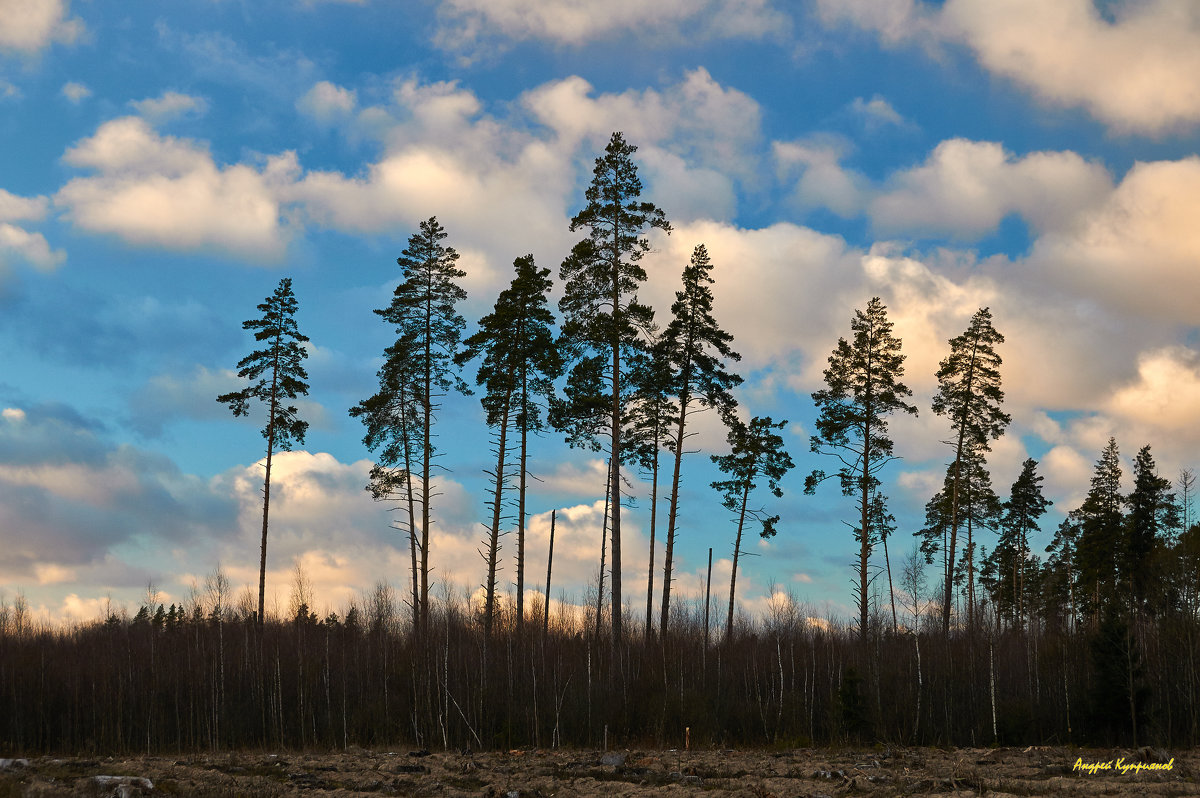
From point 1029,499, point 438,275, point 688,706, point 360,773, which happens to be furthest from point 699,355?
point 1029,499

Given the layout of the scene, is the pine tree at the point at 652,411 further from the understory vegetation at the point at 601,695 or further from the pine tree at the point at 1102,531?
the pine tree at the point at 1102,531

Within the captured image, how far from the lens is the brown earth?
50.4ft

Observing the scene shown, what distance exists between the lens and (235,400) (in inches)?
1660

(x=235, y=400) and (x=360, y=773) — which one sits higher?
(x=235, y=400)

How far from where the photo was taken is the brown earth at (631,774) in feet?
50.4

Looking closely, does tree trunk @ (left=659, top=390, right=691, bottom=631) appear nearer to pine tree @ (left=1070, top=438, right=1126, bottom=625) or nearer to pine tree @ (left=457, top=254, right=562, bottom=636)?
pine tree @ (left=457, top=254, right=562, bottom=636)

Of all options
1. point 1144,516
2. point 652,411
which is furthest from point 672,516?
point 1144,516

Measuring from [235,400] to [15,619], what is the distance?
1551 cm

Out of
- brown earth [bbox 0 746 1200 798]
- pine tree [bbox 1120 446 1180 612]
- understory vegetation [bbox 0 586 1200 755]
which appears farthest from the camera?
pine tree [bbox 1120 446 1180 612]

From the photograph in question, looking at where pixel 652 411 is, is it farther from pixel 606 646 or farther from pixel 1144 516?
pixel 1144 516

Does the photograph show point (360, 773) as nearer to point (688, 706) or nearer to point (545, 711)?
point (545, 711)
